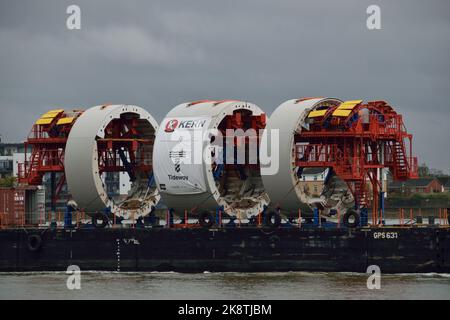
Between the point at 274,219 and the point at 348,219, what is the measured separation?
4517 millimetres

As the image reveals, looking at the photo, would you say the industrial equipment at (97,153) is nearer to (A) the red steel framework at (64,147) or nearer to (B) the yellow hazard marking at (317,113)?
(A) the red steel framework at (64,147)

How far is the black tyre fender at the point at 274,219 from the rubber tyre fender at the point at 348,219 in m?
3.93

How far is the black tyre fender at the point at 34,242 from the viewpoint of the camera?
87.9 metres

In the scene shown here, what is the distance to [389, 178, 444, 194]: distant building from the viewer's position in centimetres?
15681

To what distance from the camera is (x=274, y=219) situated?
83188mm

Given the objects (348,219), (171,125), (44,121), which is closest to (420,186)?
(44,121)

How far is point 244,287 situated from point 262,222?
1145 cm

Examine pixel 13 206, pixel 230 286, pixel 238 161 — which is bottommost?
pixel 230 286

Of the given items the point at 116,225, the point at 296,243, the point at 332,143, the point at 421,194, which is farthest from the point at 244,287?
the point at 421,194

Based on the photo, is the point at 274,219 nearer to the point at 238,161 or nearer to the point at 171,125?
the point at 238,161

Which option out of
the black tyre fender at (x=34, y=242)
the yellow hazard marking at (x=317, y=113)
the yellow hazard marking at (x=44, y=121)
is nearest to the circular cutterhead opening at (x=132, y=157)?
the yellow hazard marking at (x=44, y=121)

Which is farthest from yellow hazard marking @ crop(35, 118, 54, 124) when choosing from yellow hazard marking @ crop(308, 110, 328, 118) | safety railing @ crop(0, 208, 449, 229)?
yellow hazard marking @ crop(308, 110, 328, 118)

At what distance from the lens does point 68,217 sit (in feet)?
299

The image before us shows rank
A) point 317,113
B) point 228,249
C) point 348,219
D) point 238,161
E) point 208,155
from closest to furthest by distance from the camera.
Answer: point 348,219 → point 317,113 → point 228,249 → point 208,155 → point 238,161
